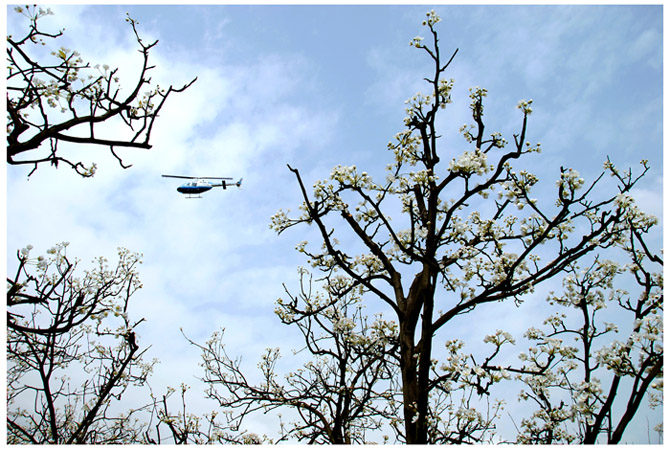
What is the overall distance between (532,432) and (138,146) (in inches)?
328

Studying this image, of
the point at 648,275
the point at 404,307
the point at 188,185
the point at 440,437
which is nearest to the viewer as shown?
the point at 648,275

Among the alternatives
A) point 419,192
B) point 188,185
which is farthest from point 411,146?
point 188,185

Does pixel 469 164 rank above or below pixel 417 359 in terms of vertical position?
above

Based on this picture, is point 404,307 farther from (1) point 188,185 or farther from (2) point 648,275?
(1) point 188,185

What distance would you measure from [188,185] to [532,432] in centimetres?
3008

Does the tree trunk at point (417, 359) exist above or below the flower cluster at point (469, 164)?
below

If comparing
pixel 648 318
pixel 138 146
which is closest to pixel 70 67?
pixel 138 146

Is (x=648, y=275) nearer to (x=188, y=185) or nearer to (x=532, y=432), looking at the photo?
(x=532, y=432)

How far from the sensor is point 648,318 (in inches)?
228

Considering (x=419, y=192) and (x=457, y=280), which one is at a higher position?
(x=419, y=192)

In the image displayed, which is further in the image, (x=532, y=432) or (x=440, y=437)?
(x=532, y=432)

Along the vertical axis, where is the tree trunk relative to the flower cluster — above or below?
below

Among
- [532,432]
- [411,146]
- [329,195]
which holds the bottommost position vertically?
[532,432]

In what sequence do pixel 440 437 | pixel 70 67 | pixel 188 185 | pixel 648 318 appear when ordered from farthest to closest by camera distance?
pixel 188 185
pixel 440 437
pixel 648 318
pixel 70 67
